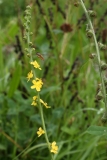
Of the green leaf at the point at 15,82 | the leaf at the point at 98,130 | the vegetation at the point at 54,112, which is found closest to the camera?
the leaf at the point at 98,130

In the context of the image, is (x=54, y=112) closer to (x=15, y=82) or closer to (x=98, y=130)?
(x=15, y=82)

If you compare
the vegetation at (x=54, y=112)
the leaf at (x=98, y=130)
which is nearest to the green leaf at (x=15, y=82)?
the vegetation at (x=54, y=112)

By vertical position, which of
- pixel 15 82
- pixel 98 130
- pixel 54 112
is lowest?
pixel 98 130

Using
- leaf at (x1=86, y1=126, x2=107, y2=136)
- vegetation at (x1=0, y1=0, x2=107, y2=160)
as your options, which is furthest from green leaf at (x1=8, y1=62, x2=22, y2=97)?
leaf at (x1=86, y1=126, x2=107, y2=136)

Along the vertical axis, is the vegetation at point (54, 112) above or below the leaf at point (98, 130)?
above

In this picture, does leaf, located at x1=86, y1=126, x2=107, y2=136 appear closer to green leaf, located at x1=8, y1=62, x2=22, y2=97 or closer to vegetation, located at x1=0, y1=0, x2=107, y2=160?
vegetation, located at x1=0, y1=0, x2=107, y2=160

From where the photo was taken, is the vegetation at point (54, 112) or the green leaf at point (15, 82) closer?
the vegetation at point (54, 112)

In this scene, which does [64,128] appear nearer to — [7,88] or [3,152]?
[3,152]

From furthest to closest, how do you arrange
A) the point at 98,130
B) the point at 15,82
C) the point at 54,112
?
1. the point at 15,82
2. the point at 54,112
3. the point at 98,130

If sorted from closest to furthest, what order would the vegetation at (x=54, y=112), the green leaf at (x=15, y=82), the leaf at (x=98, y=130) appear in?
the leaf at (x=98, y=130) → the vegetation at (x=54, y=112) → the green leaf at (x=15, y=82)

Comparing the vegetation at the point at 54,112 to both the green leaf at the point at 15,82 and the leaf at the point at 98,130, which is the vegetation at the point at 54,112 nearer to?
the green leaf at the point at 15,82

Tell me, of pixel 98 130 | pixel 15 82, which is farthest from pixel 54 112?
pixel 98 130
